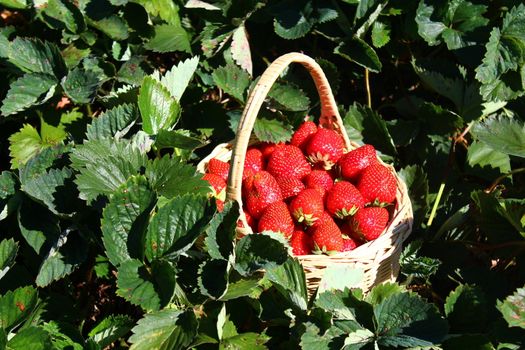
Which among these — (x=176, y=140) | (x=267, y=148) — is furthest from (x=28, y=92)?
(x=267, y=148)

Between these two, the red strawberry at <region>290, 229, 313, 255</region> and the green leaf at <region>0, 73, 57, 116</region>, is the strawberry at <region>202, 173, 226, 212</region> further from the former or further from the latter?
the green leaf at <region>0, 73, 57, 116</region>

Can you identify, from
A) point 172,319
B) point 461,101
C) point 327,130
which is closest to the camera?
point 172,319

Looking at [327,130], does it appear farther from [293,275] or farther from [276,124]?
[293,275]

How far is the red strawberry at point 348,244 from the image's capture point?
5.35 ft

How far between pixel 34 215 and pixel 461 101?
1.20 metres

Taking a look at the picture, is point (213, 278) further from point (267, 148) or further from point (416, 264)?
point (267, 148)

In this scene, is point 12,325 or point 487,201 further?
point 487,201

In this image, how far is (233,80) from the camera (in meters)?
1.88

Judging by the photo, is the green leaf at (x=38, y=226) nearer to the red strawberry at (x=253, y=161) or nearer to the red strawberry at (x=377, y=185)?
the red strawberry at (x=253, y=161)

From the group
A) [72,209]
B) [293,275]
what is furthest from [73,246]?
[293,275]

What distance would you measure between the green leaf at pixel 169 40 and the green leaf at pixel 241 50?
0.14m

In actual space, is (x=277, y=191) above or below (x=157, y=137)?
below

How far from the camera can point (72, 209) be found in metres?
1.52

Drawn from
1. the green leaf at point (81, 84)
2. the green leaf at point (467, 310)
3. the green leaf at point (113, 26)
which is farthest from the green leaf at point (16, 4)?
the green leaf at point (467, 310)
